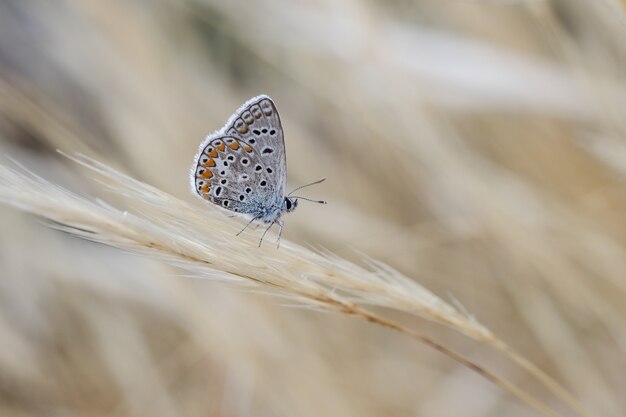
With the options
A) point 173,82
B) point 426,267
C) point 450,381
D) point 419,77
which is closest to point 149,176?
point 173,82

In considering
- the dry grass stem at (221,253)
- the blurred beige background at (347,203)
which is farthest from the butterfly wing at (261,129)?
the dry grass stem at (221,253)

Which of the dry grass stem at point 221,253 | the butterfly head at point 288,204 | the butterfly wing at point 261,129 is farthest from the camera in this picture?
the butterfly head at point 288,204

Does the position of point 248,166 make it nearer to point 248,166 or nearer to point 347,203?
point 248,166

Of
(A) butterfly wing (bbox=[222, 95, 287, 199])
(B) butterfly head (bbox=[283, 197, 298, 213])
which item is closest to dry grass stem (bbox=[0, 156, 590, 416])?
(A) butterfly wing (bbox=[222, 95, 287, 199])

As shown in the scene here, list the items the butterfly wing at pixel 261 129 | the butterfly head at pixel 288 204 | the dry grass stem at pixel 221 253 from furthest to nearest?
the butterfly head at pixel 288 204 < the butterfly wing at pixel 261 129 < the dry grass stem at pixel 221 253

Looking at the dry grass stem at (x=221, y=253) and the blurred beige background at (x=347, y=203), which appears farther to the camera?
the blurred beige background at (x=347, y=203)

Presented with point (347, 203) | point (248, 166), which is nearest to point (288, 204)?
point (248, 166)

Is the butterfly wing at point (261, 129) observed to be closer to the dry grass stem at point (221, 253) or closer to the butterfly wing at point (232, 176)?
the butterfly wing at point (232, 176)

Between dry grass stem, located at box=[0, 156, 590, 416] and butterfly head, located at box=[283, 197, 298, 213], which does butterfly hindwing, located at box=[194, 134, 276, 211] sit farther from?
dry grass stem, located at box=[0, 156, 590, 416]
